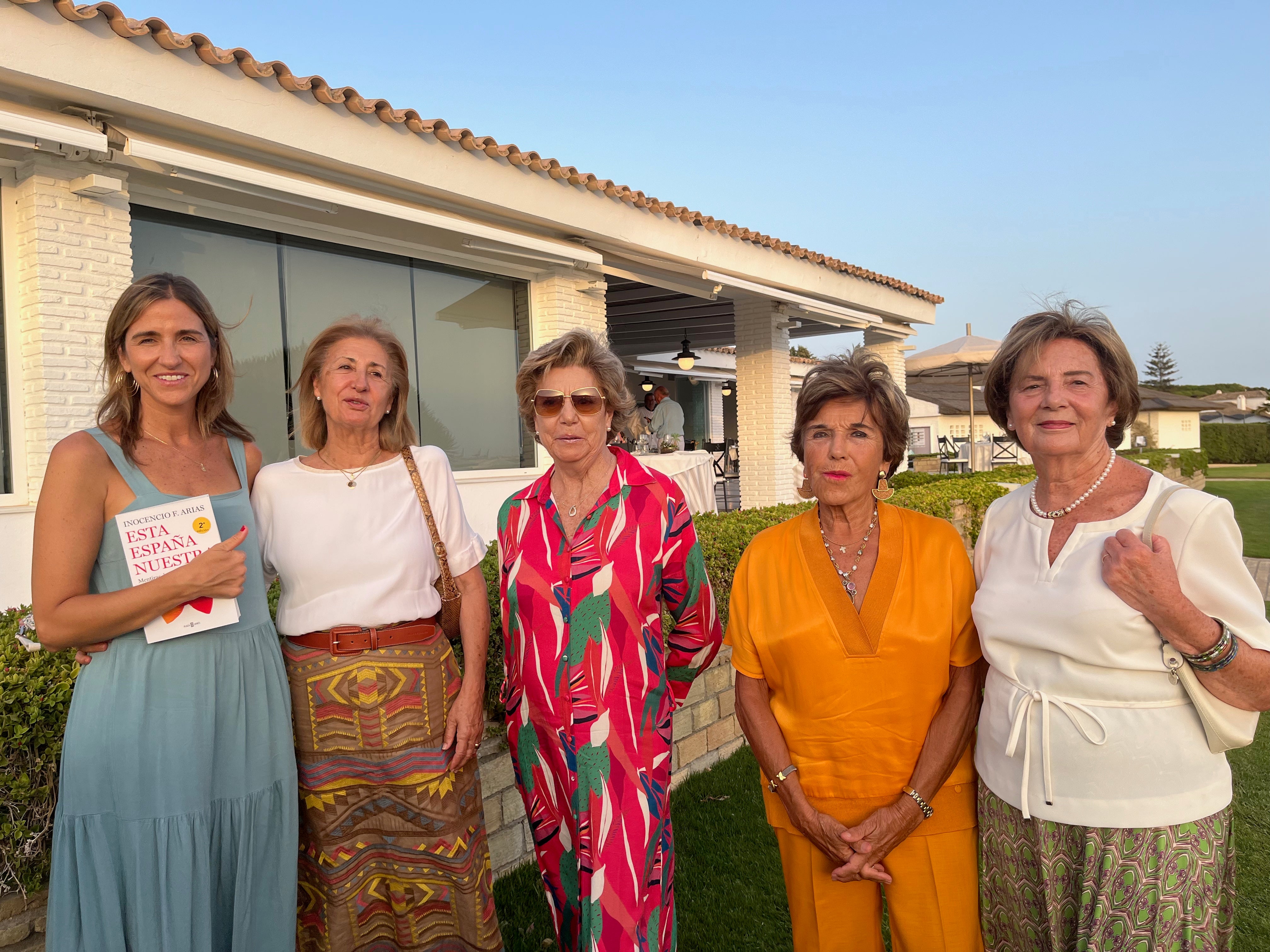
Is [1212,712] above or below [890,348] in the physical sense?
below

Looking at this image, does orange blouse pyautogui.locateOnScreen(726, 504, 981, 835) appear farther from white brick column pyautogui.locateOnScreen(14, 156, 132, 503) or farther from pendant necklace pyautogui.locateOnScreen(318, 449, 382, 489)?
white brick column pyautogui.locateOnScreen(14, 156, 132, 503)

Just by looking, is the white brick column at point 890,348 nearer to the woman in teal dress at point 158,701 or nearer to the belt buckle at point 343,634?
the belt buckle at point 343,634

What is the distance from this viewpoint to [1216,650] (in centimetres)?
178

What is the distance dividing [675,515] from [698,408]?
23.2 m

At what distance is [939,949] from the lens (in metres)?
2.18

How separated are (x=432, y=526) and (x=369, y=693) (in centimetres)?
51

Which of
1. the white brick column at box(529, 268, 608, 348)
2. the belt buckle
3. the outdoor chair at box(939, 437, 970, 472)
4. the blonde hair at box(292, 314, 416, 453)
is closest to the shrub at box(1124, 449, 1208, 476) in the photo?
the outdoor chair at box(939, 437, 970, 472)

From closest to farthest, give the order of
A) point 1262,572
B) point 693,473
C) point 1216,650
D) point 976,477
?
point 1216,650, point 693,473, point 1262,572, point 976,477

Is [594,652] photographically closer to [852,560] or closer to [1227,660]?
[852,560]

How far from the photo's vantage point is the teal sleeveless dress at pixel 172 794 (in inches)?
76.8

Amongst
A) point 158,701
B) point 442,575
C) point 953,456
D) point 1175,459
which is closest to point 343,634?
point 442,575

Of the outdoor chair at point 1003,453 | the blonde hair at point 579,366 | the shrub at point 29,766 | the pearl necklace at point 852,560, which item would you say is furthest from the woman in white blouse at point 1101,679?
the outdoor chair at point 1003,453

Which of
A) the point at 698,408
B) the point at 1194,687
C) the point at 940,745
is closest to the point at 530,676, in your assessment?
the point at 940,745

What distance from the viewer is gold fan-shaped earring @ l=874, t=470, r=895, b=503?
246 cm
